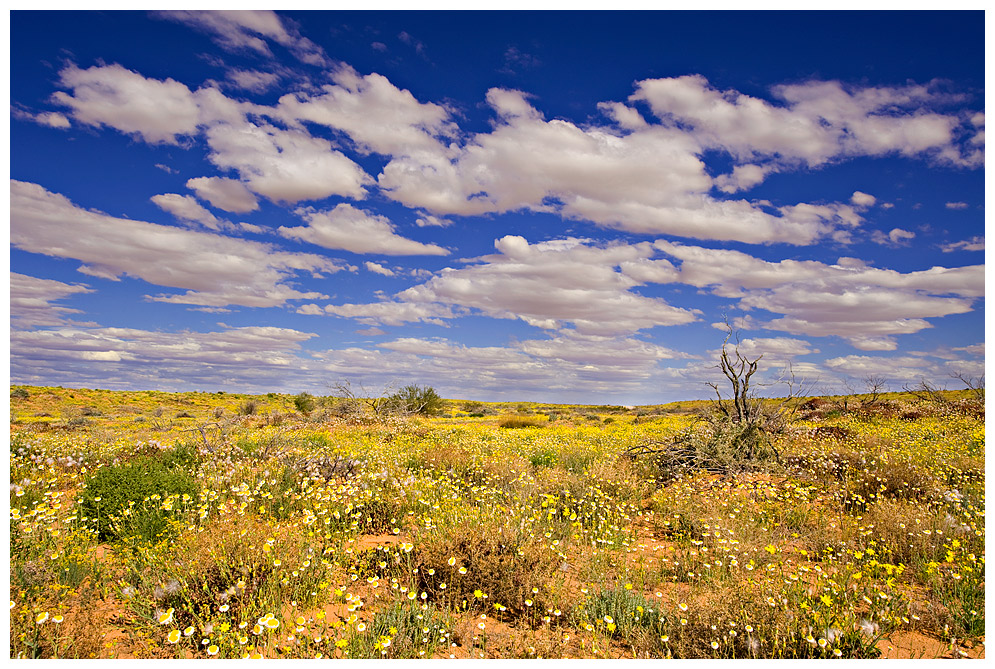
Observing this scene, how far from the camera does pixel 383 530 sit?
6664 mm

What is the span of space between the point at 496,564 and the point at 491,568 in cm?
6

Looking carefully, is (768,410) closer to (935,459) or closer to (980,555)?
(935,459)

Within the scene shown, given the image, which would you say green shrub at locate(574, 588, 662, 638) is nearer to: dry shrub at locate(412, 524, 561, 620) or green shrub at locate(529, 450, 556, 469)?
dry shrub at locate(412, 524, 561, 620)

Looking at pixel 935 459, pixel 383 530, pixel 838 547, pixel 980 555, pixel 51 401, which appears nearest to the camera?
pixel 980 555

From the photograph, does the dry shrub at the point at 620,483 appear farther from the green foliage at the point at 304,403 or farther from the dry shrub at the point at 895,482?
the green foliage at the point at 304,403

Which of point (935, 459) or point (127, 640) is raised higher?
point (935, 459)

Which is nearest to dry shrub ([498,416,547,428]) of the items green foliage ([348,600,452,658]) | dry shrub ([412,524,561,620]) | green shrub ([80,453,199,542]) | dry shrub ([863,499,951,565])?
green shrub ([80,453,199,542])

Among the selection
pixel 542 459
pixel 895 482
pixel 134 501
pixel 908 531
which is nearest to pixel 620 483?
pixel 542 459

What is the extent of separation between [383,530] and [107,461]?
684 cm

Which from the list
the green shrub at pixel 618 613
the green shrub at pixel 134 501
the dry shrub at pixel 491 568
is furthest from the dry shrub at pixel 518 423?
the green shrub at pixel 618 613

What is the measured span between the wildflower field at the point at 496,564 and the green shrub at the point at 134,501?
0.11 feet

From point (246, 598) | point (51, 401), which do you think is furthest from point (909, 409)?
point (51, 401)

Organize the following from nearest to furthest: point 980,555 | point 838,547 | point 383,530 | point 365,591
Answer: point 365,591 → point 980,555 → point 838,547 → point 383,530

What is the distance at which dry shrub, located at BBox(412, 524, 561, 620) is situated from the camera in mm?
4508
